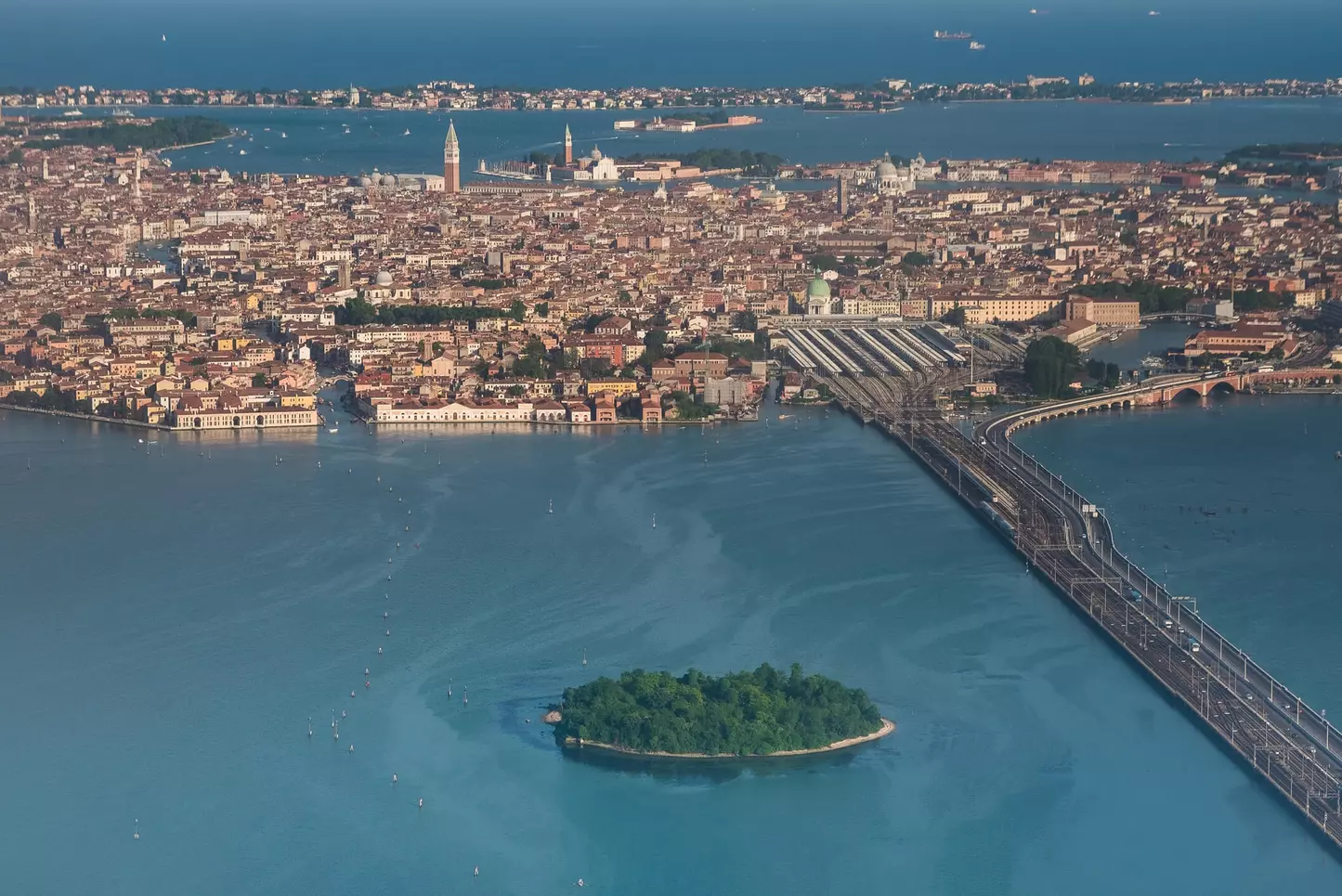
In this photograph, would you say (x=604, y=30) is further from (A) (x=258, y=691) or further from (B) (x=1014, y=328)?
(A) (x=258, y=691)

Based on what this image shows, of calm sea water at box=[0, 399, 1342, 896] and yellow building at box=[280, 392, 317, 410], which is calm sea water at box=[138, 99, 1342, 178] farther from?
calm sea water at box=[0, 399, 1342, 896]

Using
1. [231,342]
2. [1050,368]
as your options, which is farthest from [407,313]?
[1050,368]

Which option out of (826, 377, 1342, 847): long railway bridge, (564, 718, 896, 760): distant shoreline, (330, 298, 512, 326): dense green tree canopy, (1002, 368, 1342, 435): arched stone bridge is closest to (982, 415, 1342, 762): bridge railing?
(826, 377, 1342, 847): long railway bridge

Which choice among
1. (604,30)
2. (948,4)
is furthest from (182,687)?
(948,4)

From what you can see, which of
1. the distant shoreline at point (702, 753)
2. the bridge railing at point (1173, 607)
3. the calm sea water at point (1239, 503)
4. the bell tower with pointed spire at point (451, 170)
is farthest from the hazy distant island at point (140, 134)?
the distant shoreline at point (702, 753)

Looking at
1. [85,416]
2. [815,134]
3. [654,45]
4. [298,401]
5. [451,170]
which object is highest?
[654,45]

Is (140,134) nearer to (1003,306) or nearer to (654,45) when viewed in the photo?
(1003,306)

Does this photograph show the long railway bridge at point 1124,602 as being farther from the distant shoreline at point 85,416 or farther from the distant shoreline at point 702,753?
the distant shoreline at point 85,416
